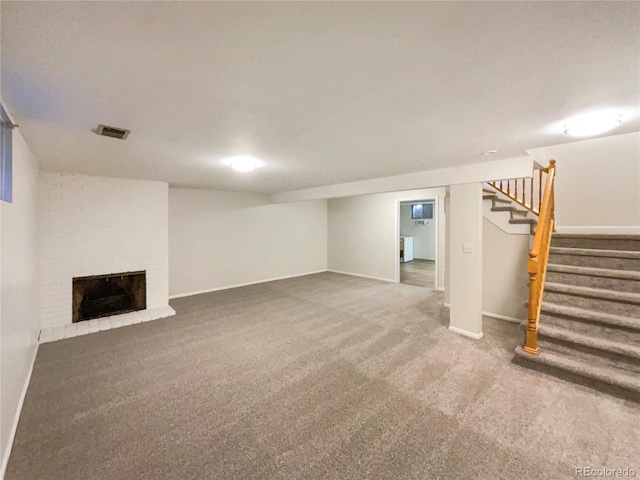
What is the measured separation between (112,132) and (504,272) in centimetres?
511

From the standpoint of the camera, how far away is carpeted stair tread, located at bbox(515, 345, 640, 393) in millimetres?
2229

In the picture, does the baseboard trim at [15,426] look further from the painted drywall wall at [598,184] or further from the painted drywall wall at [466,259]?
the painted drywall wall at [598,184]

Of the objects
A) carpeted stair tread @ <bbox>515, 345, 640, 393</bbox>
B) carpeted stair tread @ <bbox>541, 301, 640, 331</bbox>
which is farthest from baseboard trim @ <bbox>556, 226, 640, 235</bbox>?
carpeted stair tread @ <bbox>515, 345, 640, 393</bbox>

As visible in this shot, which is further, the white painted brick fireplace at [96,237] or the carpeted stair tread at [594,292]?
the white painted brick fireplace at [96,237]

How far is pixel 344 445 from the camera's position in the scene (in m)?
1.77

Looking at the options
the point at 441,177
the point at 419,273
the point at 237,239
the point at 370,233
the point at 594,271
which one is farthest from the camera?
the point at 419,273

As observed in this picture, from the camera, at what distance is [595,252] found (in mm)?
3166

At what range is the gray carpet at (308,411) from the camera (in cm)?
164

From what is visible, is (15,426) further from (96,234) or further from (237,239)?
(237,239)

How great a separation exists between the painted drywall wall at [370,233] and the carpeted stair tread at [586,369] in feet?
10.6

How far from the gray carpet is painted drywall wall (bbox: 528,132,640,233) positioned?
2672 mm

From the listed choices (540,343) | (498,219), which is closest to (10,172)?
(540,343)

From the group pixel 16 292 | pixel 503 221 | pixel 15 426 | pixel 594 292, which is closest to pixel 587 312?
pixel 594 292

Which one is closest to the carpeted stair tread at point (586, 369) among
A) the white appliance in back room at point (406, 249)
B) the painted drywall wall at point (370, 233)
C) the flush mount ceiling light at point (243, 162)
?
the painted drywall wall at point (370, 233)
